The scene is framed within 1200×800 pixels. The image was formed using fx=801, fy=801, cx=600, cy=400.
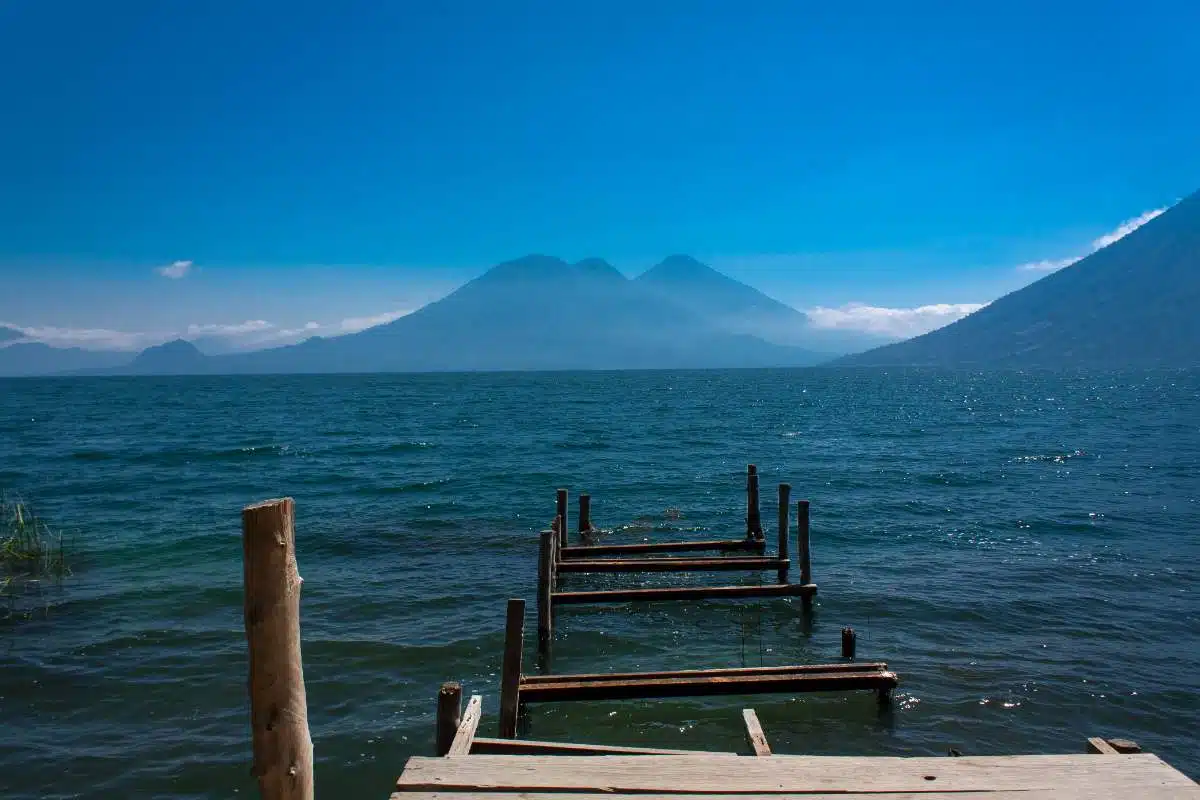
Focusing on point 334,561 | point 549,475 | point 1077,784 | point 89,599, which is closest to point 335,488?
point 549,475

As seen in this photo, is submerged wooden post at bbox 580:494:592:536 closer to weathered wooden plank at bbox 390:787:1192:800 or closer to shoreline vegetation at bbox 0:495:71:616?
shoreline vegetation at bbox 0:495:71:616

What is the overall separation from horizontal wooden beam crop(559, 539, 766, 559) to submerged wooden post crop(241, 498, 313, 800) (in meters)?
13.3

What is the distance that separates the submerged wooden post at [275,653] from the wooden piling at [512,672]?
414cm

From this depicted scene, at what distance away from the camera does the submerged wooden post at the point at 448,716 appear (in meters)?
7.43

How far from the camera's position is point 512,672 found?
30.4 ft

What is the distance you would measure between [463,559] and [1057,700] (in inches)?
529

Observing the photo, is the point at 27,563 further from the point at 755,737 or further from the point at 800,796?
the point at 800,796

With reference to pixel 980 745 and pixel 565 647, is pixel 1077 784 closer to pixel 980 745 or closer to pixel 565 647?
pixel 980 745

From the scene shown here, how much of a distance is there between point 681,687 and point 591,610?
275 inches

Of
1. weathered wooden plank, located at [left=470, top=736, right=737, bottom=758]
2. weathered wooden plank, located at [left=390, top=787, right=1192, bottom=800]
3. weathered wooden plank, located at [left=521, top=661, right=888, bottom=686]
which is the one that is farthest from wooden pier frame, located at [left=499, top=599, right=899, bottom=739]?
weathered wooden plank, located at [left=390, top=787, right=1192, bottom=800]

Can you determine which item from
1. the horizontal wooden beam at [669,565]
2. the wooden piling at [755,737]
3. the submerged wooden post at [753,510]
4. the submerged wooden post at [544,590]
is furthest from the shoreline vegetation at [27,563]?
the submerged wooden post at [753,510]

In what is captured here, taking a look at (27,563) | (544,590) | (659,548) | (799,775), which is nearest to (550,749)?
(799,775)

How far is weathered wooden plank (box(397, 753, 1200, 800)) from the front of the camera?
19.4ft

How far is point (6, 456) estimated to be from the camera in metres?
43.7
